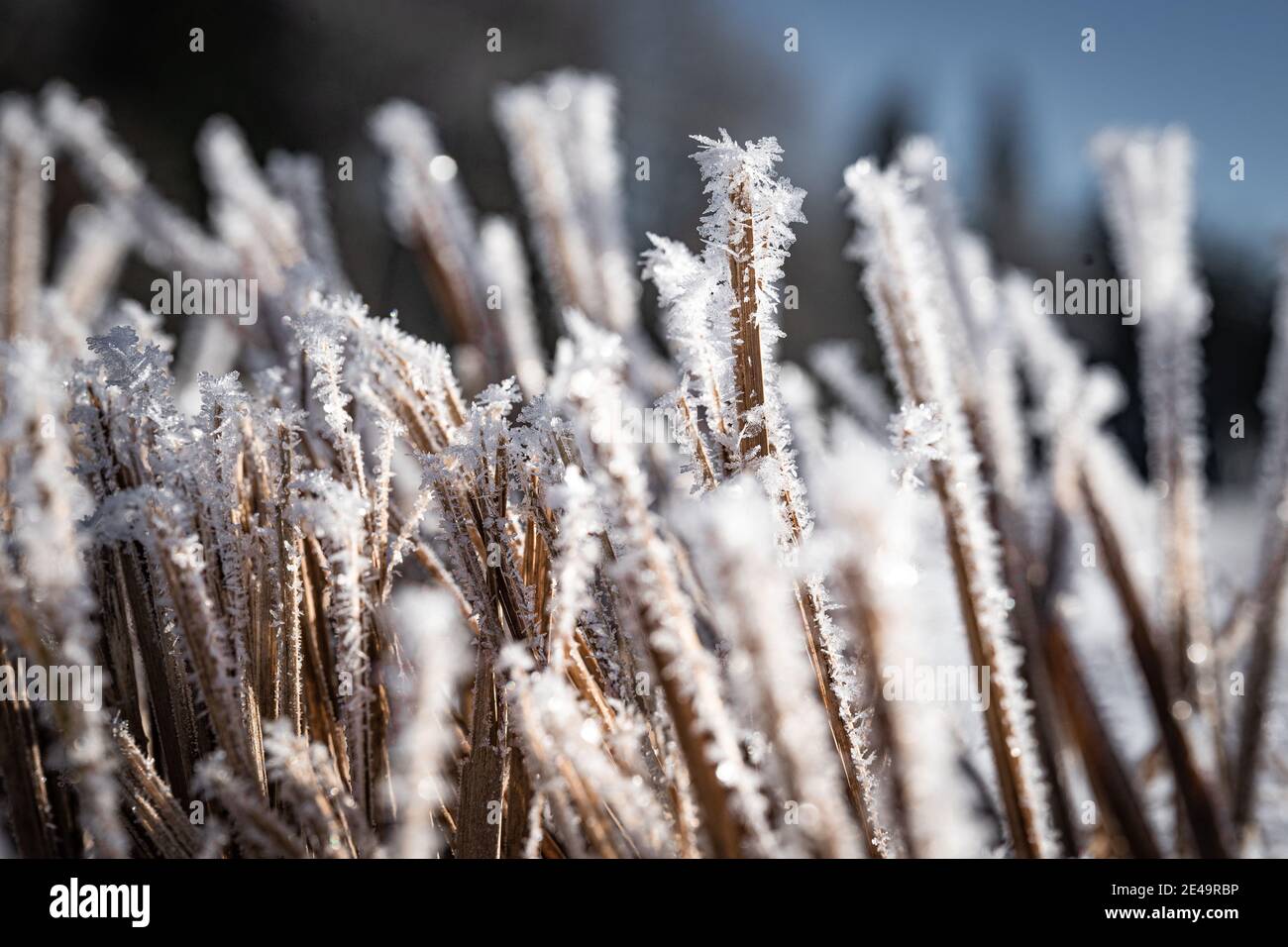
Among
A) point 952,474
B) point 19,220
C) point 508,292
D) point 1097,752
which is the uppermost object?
point 19,220

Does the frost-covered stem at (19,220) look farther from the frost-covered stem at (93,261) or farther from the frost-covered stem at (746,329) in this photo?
the frost-covered stem at (746,329)

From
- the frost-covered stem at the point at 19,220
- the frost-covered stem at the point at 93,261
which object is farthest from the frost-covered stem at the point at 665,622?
the frost-covered stem at the point at 93,261

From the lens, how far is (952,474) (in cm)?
38

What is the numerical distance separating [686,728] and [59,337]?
603mm

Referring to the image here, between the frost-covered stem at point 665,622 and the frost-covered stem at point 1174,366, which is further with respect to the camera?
the frost-covered stem at point 1174,366

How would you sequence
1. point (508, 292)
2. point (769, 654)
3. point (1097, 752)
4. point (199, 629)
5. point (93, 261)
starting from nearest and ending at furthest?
point (769, 654), point (199, 629), point (1097, 752), point (508, 292), point (93, 261)

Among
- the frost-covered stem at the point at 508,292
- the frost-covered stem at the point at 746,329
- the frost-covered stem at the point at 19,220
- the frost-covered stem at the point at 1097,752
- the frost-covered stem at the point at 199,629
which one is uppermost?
the frost-covered stem at the point at 19,220

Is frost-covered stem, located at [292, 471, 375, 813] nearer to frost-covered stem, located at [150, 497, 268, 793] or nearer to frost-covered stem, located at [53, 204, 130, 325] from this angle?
frost-covered stem, located at [150, 497, 268, 793]

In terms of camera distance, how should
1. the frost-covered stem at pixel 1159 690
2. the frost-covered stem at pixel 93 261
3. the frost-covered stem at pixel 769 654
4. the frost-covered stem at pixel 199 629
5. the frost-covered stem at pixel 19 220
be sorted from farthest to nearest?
the frost-covered stem at pixel 93 261 → the frost-covered stem at pixel 19 220 → the frost-covered stem at pixel 1159 690 → the frost-covered stem at pixel 199 629 → the frost-covered stem at pixel 769 654

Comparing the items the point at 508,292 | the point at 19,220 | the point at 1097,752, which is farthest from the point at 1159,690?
the point at 19,220

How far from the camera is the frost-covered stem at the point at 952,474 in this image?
37 cm

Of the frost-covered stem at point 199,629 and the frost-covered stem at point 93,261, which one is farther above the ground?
the frost-covered stem at point 93,261

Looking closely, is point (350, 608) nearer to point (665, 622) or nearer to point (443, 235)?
point (665, 622)

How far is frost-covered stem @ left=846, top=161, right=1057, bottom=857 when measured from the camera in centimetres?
37
